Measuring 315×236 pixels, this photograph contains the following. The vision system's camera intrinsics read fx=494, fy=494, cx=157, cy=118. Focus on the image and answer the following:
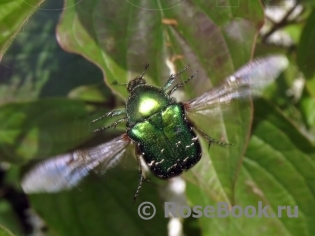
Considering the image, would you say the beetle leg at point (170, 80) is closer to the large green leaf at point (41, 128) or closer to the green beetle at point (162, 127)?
the green beetle at point (162, 127)

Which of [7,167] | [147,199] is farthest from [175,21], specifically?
[7,167]

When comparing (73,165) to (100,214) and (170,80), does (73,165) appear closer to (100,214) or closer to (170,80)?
(170,80)

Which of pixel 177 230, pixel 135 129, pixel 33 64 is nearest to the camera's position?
pixel 135 129

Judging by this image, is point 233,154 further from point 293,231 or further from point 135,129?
point 293,231

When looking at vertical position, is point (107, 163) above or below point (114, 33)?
below

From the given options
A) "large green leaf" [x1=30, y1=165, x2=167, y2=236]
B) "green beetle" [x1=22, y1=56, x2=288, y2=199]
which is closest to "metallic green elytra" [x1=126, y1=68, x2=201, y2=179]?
"green beetle" [x1=22, y1=56, x2=288, y2=199]

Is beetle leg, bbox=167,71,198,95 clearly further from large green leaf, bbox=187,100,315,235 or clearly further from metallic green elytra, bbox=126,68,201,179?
large green leaf, bbox=187,100,315,235

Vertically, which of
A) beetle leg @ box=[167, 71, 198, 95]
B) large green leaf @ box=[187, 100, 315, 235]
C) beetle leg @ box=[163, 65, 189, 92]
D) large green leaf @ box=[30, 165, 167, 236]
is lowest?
large green leaf @ box=[187, 100, 315, 235]

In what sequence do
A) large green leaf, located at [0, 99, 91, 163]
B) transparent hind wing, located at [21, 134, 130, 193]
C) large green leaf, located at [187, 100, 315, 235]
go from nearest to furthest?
transparent hind wing, located at [21, 134, 130, 193], large green leaf, located at [0, 99, 91, 163], large green leaf, located at [187, 100, 315, 235]
